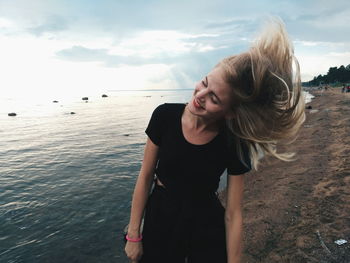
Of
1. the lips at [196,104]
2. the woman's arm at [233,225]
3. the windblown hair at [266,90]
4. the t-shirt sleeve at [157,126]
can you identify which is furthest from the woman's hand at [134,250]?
the lips at [196,104]

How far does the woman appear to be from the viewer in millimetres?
2004

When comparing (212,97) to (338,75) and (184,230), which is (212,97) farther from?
(338,75)

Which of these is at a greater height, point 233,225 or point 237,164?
point 237,164

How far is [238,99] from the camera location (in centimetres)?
203

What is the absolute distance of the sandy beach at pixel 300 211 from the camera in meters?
5.16

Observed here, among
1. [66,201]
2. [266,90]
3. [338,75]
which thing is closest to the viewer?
[266,90]

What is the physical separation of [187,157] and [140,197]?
0.65m

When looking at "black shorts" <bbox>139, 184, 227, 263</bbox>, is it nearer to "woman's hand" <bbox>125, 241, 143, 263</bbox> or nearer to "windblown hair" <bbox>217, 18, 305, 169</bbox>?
"woman's hand" <bbox>125, 241, 143, 263</bbox>

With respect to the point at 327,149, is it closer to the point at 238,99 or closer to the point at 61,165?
the point at 238,99

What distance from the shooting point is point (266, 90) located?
77.3 inches

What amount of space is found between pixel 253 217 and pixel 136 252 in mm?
5670

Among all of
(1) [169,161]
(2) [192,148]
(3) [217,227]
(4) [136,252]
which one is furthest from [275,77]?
(4) [136,252]

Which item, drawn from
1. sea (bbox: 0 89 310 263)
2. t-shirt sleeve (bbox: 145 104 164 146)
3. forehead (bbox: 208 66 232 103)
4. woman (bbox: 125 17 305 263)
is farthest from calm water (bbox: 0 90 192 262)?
forehead (bbox: 208 66 232 103)

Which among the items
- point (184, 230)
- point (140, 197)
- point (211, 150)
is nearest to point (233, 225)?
point (184, 230)
